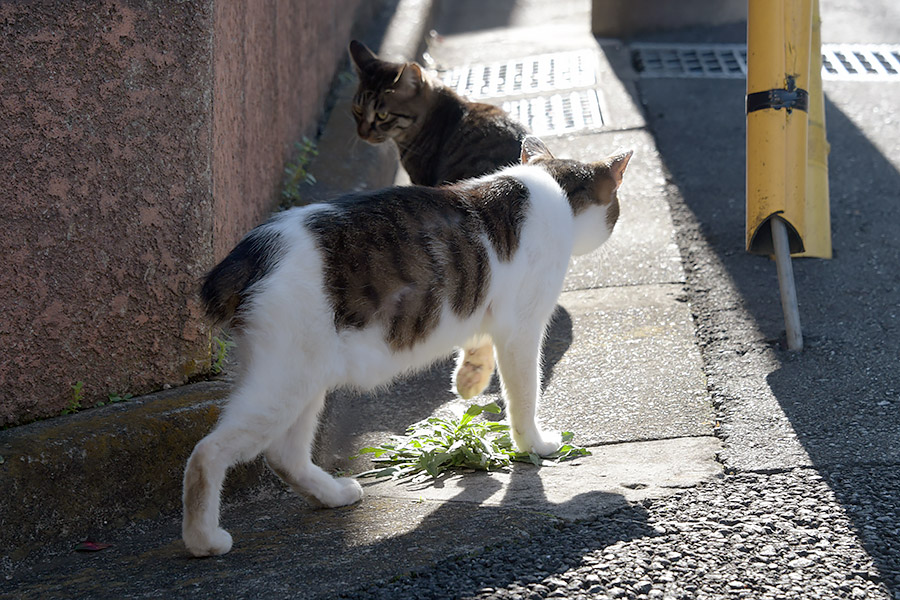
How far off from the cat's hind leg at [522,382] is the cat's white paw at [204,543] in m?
→ 1.02

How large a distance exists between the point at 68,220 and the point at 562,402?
181cm

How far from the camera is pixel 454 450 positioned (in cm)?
297

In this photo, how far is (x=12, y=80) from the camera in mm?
2549

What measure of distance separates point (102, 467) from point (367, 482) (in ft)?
2.68

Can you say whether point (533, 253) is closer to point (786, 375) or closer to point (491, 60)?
point (786, 375)

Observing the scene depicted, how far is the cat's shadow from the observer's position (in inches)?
131

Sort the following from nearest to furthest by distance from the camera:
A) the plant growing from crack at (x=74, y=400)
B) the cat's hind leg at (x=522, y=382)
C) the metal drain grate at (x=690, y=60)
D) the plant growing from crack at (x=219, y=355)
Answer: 1. the plant growing from crack at (x=74, y=400)
2. the cat's hind leg at (x=522, y=382)
3. the plant growing from crack at (x=219, y=355)
4. the metal drain grate at (x=690, y=60)

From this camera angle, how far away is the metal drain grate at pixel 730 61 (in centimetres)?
641

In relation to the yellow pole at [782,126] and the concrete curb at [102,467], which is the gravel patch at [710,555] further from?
the yellow pole at [782,126]

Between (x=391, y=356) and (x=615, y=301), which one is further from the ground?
(x=391, y=356)

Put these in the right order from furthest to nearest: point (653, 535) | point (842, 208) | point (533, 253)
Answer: point (842, 208) < point (533, 253) < point (653, 535)

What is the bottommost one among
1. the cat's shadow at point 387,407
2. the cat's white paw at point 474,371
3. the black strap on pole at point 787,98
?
the cat's shadow at point 387,407

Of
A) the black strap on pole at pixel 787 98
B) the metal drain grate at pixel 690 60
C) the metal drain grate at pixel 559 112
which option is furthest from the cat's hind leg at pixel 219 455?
the metal drain grate at pixel 690 60

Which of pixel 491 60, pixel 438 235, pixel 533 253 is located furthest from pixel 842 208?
pixel 491 60
